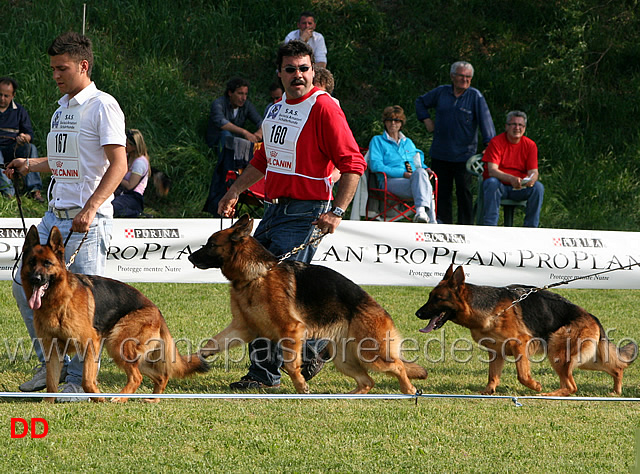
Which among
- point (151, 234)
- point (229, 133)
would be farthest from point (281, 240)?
point (229, 133)

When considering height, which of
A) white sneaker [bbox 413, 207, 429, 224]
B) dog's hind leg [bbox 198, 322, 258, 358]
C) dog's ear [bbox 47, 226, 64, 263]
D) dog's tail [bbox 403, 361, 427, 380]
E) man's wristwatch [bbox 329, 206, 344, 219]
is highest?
white sneaker [bbox 413, 207, 429, 224]

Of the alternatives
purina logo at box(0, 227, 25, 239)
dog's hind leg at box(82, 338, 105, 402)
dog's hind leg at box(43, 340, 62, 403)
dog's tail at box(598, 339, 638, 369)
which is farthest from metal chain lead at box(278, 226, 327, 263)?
purina logo at box(0, 227, 25, 239)

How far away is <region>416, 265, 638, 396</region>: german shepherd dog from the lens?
5.89 m

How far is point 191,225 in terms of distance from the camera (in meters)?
8.48

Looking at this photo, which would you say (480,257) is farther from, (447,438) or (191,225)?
(447,438)

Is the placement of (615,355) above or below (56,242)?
below

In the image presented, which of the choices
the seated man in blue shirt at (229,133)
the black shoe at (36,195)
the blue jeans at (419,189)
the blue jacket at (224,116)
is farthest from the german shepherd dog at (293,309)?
the black shoe at (36,195)

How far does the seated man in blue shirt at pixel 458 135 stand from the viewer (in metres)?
11.6

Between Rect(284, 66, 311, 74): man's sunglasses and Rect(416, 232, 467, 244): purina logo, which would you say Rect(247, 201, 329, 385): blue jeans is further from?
Rect(416, 232, 467, 244): purina logo

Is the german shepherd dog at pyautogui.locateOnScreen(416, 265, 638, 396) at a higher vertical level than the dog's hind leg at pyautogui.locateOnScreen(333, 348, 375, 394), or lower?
higher

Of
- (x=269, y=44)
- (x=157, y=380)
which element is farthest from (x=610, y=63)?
(x=157, y=380)

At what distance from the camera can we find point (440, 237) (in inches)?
343

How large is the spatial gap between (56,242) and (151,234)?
3.57 metres

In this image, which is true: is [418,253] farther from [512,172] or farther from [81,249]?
[81,249]
